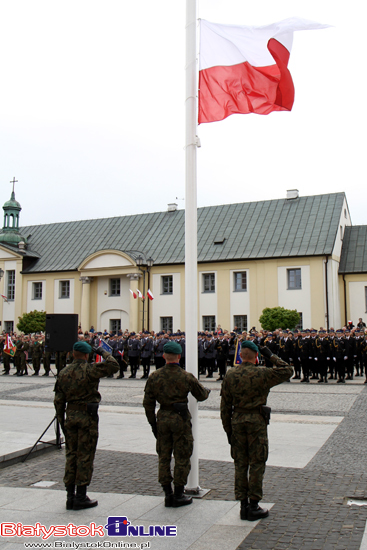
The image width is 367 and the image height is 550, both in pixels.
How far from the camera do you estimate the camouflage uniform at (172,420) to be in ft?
19.2

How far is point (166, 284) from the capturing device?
4138cm

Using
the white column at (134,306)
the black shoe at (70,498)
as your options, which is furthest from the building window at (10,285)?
the black shoe at (70,498)

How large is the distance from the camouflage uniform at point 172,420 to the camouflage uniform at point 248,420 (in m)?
0.46

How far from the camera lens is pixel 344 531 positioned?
512 cm

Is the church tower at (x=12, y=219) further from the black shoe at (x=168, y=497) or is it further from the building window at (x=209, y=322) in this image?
the black shoe at (x=168, y=497)

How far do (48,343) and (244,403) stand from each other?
4.73 metres

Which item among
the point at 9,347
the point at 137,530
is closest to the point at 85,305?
the point at 9,347

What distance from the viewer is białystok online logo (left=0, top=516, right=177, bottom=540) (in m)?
5.11

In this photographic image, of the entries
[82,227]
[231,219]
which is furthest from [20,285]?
[231,219]

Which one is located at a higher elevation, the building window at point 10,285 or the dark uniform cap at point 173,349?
the building window at point 10,285

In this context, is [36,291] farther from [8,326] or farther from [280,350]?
[280,350]

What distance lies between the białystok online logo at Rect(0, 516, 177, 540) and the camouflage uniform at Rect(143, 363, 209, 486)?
0.69m

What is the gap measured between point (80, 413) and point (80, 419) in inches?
3.1

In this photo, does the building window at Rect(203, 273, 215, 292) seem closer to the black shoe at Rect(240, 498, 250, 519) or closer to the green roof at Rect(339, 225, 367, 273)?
the green roof at Rect(339, 225, 367, 273)
